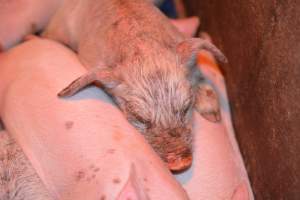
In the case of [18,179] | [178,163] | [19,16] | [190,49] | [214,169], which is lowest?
[214,169]

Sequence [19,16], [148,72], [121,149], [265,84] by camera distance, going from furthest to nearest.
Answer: [19,16], [265,84], [148,72], [121,149]

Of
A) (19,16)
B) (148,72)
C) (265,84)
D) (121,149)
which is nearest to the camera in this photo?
(121,149)

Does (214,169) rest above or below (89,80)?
below

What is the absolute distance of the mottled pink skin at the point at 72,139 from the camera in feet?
6.46

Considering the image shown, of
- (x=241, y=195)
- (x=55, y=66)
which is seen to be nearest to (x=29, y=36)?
(x=55, y=66)

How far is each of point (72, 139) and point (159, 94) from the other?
43 centimetres

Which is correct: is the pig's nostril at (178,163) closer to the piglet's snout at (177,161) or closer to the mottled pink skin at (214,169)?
the piglet's snout at (177,161)

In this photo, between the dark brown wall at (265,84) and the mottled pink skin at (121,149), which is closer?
the dark brown wall at (265,84)

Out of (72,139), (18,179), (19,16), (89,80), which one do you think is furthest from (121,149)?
(19,16)

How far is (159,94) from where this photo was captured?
2.14m

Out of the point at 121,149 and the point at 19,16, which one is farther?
the point at 19,16

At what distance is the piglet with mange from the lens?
2148 millimetres

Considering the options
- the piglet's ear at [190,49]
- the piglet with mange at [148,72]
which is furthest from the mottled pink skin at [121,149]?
the piglet's ear at [190,49]

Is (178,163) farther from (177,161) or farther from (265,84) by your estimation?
(265,84)
